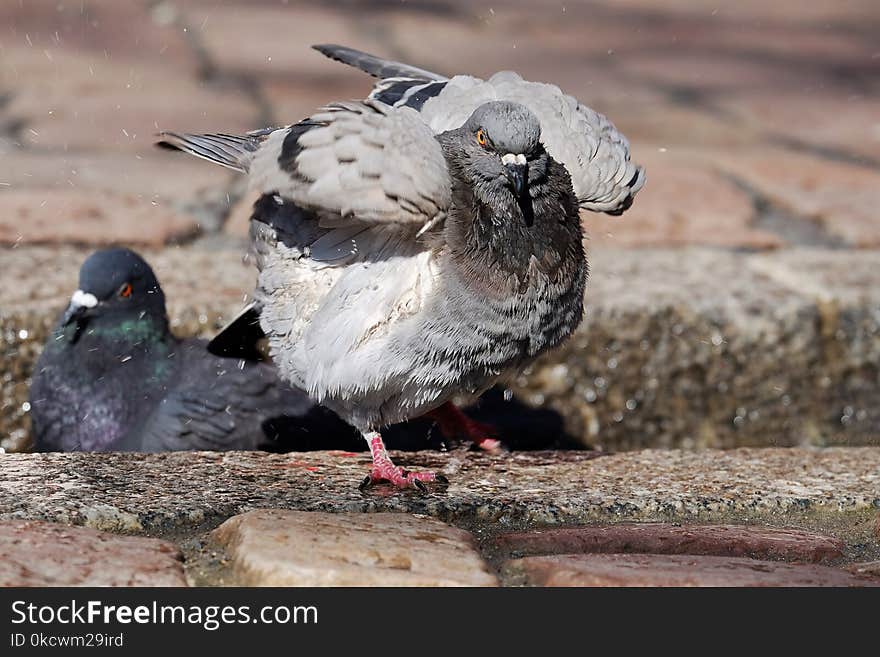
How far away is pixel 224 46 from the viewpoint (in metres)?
7.30

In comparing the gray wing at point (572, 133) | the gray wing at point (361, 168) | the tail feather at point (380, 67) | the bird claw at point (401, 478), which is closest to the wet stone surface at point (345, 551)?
the bird claw at point (401, 478)

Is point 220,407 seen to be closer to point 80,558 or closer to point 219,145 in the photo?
point 219,145

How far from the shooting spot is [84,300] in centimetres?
378

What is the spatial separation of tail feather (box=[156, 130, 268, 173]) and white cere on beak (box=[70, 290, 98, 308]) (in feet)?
1.95

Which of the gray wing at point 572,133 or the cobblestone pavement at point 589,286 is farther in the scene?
the gray wing at point 572,133

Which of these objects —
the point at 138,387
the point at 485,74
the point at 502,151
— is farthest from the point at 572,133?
the point at 485,74

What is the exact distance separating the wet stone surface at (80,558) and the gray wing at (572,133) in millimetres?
1583

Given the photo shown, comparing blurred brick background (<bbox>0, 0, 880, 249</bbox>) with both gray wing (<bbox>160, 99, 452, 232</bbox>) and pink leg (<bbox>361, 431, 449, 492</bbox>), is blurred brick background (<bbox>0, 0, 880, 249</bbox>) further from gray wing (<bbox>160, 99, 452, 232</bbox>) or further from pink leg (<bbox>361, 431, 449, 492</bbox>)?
pink leg (<bbox>361, 431, 449, 492</bbox>)

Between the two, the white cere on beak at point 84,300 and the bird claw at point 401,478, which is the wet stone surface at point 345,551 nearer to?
the bird claw at point 401,478

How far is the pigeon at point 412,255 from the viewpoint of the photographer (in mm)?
2873

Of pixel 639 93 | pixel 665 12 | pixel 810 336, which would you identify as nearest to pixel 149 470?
pixel 810 336

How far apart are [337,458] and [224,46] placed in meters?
4.79

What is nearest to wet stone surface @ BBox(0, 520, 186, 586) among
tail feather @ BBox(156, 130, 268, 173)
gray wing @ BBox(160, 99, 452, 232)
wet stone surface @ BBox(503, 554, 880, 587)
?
wet stone surface @ BBox(503, 554, 880, 587)

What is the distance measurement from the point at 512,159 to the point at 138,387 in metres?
1.60
